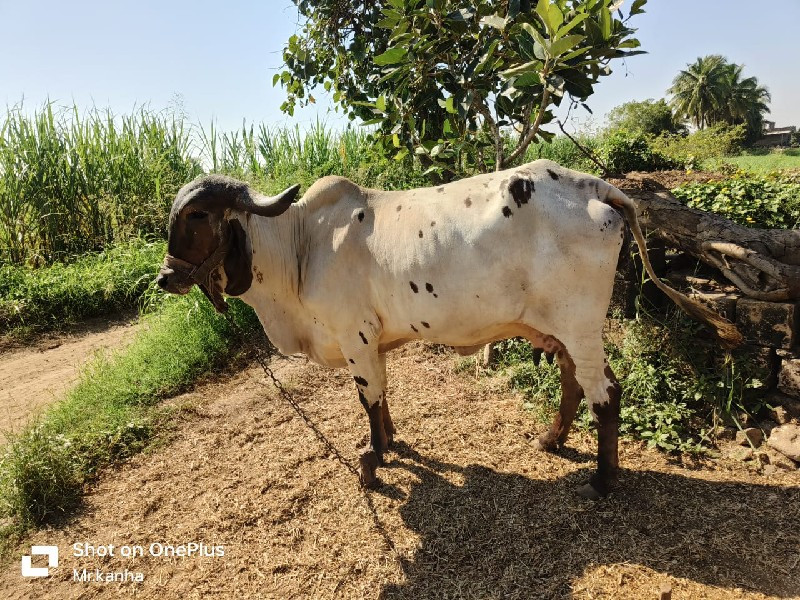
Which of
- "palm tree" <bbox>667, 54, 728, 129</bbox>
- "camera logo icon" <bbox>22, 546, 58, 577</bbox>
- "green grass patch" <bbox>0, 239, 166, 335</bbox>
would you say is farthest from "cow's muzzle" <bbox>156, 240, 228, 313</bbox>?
"palm tree" <bbox>667, 54, 728, 129</bbox>

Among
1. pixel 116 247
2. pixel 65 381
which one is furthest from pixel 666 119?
pixel 65 381

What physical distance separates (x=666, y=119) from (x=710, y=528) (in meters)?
40.2

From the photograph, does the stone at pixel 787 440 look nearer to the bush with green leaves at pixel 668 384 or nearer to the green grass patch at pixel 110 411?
the bush with green leaves at pixel 668 384

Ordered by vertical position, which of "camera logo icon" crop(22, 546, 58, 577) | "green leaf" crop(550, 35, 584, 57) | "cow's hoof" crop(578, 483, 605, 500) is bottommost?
"camera logo icon" crop(22, 546, 58, 577)

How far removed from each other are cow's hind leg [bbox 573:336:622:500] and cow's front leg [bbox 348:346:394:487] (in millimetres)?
1236

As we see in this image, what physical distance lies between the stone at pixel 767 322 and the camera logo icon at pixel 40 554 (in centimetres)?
463

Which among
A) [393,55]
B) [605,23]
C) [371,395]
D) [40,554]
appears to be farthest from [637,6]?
[40,554]

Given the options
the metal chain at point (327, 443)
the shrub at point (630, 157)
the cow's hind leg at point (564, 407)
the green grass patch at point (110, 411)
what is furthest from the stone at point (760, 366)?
the shrub at point (630, 157)

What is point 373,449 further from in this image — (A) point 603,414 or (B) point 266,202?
(B) point 266,202

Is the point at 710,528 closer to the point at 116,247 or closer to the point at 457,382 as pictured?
the point at 457,382

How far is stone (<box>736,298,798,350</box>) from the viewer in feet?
11.6

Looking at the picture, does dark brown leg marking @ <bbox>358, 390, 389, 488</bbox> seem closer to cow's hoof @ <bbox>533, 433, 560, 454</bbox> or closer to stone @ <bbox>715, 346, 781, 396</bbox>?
cow's hoof @ <bbox>533, 433, 560, 454</bbox>

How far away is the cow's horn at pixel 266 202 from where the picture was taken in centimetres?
315

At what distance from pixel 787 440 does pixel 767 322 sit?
762 mm
